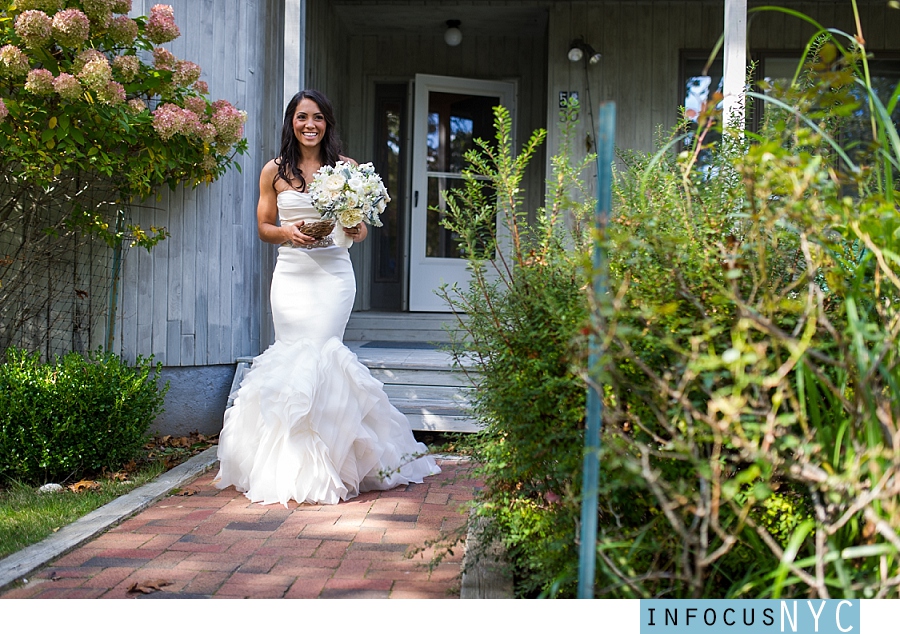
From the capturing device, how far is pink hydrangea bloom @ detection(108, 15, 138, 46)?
14.1 feet

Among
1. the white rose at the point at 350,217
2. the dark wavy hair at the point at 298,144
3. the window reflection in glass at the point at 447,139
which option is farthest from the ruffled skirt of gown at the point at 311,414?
the window reflection in glass at the point at 447,139

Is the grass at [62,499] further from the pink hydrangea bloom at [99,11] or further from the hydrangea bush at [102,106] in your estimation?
the pink hydrangea bloom at [99,11]

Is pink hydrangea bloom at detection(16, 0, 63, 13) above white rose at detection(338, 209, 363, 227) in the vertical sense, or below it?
above

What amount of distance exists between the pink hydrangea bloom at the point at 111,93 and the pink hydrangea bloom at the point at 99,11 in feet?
1.24

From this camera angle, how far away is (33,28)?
13.0 feet

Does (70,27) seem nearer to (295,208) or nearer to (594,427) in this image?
(295,208)

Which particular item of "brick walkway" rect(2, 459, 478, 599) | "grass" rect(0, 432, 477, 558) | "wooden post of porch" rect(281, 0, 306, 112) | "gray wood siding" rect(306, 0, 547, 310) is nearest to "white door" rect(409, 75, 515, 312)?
"gray wood siding" rect(306, 0, 547, 310)

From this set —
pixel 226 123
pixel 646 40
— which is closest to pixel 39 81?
pixel 226 123

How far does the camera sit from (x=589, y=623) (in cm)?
187

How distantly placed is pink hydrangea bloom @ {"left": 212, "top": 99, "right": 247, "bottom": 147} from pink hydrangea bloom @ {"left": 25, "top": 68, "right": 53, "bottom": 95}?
0.93 meters

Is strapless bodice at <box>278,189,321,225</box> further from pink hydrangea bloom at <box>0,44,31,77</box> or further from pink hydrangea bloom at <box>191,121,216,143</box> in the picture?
pink hydrangea bloom at <box>0,44,31,77</box>

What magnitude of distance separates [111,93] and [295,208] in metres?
1.14

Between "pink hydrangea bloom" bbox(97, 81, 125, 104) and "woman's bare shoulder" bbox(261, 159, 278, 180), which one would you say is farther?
"woman's bare shoulder" bbox(261, 159, 278, 180)

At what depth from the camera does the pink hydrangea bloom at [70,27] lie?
398cm
